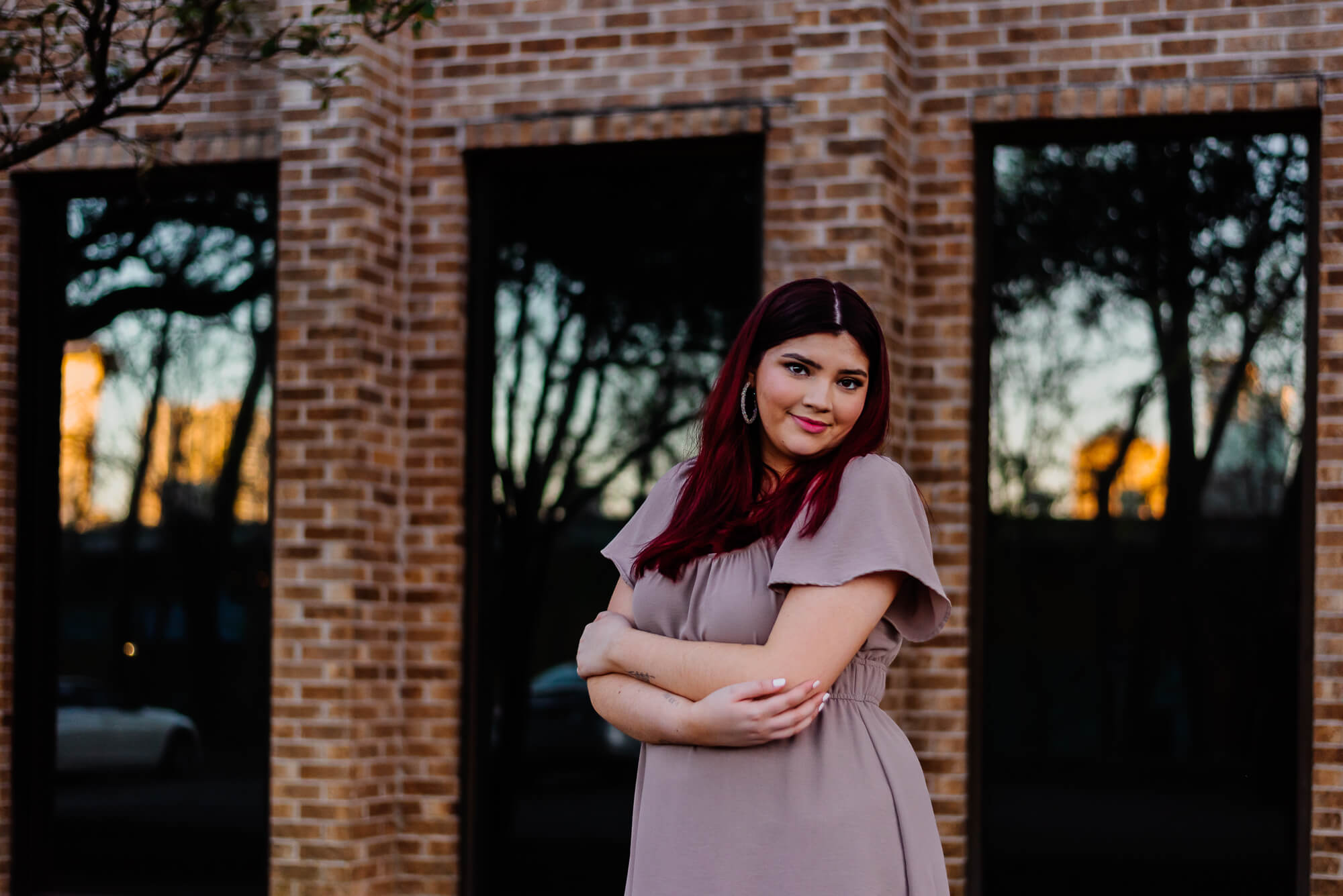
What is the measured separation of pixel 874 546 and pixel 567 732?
4.24 metres

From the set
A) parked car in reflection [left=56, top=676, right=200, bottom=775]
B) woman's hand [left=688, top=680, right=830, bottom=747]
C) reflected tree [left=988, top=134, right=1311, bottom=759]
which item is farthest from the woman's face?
parked car in reflection [left=56, top=676, right=200, bottom=775]

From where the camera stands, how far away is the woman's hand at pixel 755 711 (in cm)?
246

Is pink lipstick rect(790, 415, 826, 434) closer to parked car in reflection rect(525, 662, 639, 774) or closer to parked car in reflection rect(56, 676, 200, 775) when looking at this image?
parked car in reflection rect(525, 662, 639, 774)

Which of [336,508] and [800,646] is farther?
[336,508]

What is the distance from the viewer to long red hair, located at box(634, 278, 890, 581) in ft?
8.59

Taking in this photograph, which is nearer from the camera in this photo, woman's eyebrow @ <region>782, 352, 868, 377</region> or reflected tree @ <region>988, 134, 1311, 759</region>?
woman's eyebrow @ <region>782, 352, 868, 377</region>

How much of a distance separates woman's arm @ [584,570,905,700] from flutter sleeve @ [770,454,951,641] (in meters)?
0.03

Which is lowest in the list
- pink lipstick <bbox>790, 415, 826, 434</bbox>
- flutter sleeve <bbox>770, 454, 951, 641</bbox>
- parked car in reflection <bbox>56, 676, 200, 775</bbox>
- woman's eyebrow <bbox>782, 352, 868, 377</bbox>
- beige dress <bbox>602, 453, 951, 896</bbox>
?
parked car in reflection <bbox>56, 676, 200, 775</bbox>

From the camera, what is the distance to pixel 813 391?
2604mm

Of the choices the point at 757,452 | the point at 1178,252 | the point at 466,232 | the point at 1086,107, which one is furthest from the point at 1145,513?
the point at 757,452

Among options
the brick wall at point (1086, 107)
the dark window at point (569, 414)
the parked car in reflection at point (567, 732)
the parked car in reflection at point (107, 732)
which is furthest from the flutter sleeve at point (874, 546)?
the parked car in reflection at point (107, 732)

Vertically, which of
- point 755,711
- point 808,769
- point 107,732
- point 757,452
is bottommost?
point 107,732

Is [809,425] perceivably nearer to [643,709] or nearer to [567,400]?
[643,709]

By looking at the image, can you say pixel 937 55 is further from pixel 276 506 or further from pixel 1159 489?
pixel 276 506
